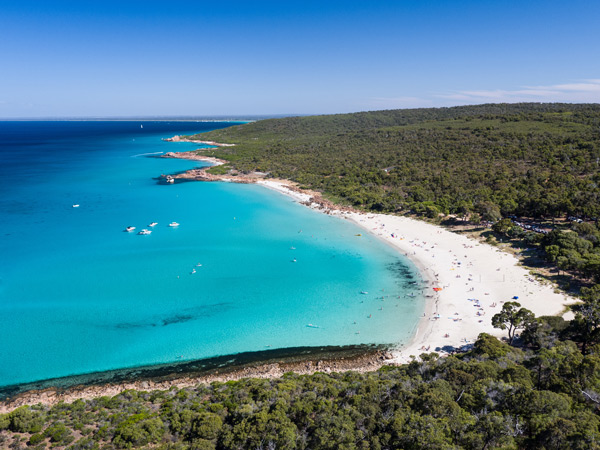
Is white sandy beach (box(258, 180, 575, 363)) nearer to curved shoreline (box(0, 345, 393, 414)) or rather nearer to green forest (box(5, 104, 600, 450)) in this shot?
green forest (box(5, 104, 600, 450))

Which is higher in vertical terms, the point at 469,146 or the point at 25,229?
the point at 469,146

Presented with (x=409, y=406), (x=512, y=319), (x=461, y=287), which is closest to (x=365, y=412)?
(x=409, y=406)

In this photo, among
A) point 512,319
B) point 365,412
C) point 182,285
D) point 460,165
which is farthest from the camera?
point 460,165

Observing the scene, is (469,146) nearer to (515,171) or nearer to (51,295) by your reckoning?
(515,171)

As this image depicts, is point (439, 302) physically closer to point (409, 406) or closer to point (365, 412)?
point (409, 406)

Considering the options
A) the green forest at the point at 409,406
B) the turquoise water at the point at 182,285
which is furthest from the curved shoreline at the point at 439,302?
the green forest at the point at 409,406

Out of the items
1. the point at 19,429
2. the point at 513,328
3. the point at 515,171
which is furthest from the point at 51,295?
the point at 515,171

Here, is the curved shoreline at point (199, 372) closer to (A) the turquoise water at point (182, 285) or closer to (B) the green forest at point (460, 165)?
(A) the turquoise water at point (182, 285)
